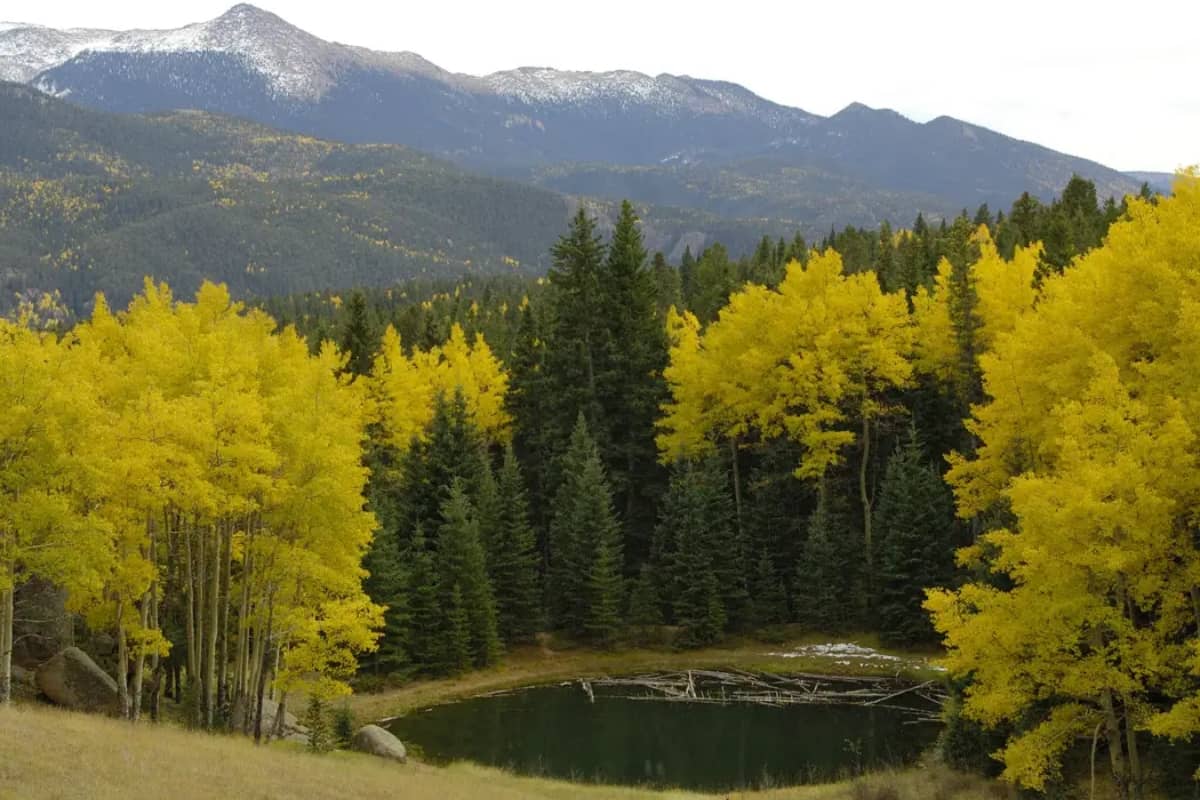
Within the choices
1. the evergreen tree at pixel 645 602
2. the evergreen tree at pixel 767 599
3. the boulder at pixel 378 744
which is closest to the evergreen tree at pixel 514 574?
the evergreen tree at pixel 645 602

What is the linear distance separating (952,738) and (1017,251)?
89.5 ft

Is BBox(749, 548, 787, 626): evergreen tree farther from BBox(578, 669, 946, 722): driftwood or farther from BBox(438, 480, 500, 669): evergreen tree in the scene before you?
BBox(438, 480, 500, 669): evergreen tree

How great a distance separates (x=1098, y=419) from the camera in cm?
2288

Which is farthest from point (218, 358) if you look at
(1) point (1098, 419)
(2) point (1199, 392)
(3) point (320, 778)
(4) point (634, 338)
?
(4) point (634, 338)

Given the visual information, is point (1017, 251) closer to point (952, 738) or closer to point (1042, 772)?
point (952, 738)

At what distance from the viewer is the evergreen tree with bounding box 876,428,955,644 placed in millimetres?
45844

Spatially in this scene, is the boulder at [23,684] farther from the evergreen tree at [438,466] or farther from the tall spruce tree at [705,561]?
the tall spruce tree at [705,561]

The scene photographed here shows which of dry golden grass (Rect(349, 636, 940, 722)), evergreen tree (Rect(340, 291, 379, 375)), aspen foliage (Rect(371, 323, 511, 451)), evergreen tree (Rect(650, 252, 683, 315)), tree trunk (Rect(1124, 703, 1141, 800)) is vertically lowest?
dry golden grass (Rect(349, 636, 940, 722))

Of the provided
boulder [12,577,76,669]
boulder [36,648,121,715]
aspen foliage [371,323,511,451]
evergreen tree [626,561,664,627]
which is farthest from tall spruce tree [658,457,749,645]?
boulder [12,577,76,669]

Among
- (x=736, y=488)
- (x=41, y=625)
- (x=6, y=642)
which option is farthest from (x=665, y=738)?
(x=6, y=642)

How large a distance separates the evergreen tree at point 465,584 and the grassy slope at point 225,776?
54.9 feet

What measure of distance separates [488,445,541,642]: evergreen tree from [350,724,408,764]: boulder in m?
17.5

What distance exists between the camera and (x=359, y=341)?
61.5m

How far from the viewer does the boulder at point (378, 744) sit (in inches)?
1264
